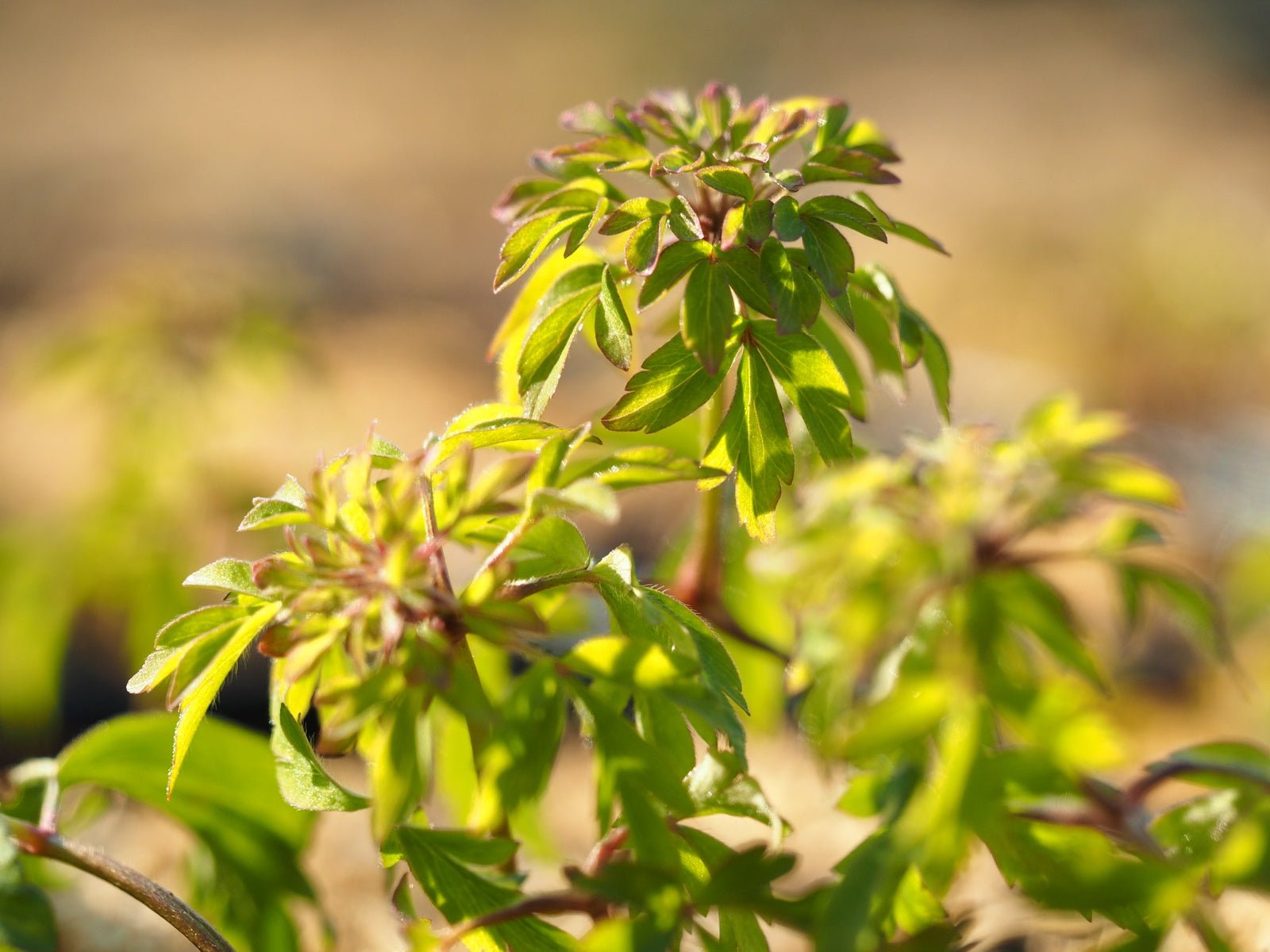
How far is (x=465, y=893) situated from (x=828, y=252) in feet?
1.50

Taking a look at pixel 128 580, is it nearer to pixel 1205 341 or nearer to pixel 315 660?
pixel 315 660

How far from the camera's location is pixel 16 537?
5.36ft

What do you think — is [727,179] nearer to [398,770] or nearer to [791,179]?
[791,179]

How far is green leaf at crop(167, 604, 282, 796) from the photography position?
2.15 ft

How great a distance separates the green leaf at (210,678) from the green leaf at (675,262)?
301 millimetres

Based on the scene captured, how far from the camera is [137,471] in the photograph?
1.61 m

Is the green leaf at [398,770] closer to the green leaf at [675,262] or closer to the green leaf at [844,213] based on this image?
the green leaf at [675,262]

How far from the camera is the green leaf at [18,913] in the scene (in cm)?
73

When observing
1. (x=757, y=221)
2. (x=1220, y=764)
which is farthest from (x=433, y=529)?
(x=1220, y=764)

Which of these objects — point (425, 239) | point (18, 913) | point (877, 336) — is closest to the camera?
point (18, 913)

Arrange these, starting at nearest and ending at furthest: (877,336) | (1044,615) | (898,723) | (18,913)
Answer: (898,723), (18,913), (877,336), (1044,615)

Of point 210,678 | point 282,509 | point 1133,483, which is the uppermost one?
point 1133,483

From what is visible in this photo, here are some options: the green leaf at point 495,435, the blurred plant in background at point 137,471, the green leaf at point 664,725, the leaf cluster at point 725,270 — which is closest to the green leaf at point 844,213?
the leaf cluster at point 725,270

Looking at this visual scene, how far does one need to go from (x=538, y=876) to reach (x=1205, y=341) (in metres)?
2.91
